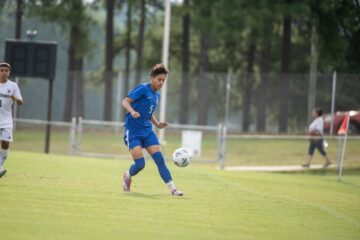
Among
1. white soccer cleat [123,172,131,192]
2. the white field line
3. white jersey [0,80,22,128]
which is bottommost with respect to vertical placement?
the white field line

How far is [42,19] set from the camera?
44469 mm

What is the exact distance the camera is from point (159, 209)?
11.6 metres

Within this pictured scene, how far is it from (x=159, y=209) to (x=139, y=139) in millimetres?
2290

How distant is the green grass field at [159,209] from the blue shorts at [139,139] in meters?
0.80

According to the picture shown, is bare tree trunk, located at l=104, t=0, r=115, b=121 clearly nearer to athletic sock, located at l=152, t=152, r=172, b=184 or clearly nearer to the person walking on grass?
the person walking on grass

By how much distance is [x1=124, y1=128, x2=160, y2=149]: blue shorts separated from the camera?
44.6ft

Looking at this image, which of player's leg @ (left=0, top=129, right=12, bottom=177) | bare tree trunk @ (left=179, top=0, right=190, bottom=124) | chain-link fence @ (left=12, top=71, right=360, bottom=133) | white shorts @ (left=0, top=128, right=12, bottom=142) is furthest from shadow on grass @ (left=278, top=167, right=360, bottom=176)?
white shorts @ (left=0, top=128, right=12, bottom=142)

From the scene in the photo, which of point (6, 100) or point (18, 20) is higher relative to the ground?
point (18, 20)

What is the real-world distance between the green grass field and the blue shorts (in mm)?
798

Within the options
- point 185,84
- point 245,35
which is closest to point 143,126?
point 185,84

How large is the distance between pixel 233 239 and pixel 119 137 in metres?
28.9

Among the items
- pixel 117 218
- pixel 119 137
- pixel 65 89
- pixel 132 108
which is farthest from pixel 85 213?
pixel 65 89

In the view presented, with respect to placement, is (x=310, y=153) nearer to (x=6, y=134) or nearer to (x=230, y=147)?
(x=230, y=147)

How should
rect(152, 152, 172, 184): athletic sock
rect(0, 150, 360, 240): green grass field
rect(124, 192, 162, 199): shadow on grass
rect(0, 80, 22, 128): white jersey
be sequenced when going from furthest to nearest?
rect(0, 80, 22, 128): white jersey → rect(152, 152, 172, 184): athletic sock → rect(124, 192, 162, 199): shadow on grass → rect(0, 150, 360, 240): green grass field
